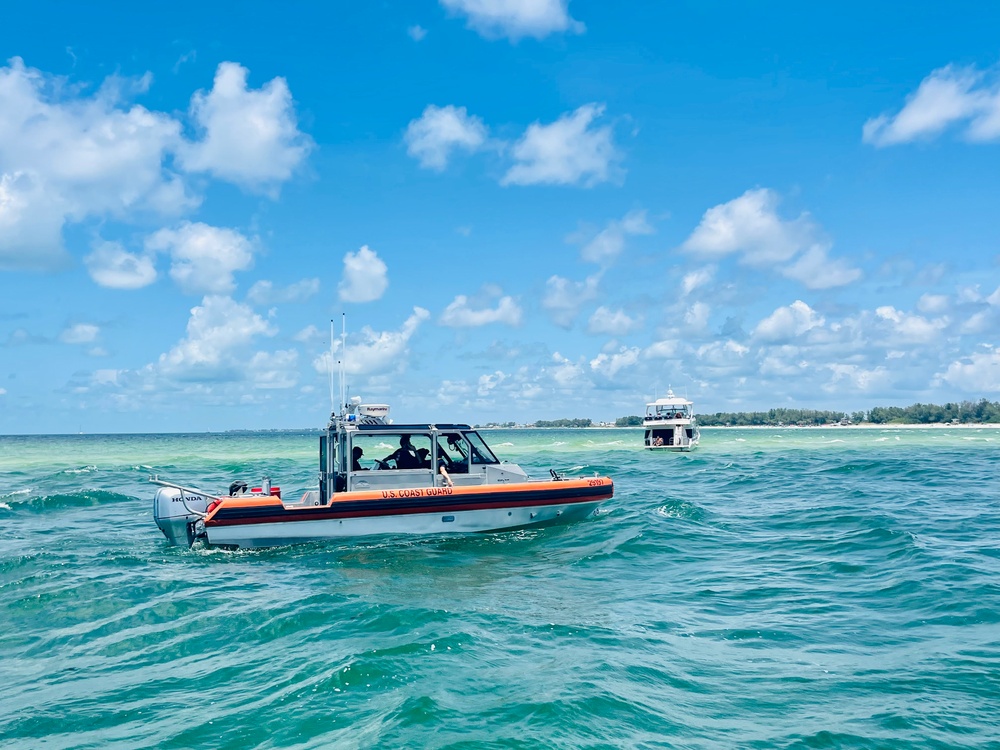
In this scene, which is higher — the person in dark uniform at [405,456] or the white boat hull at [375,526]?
the person in dark uniform at [405,456]

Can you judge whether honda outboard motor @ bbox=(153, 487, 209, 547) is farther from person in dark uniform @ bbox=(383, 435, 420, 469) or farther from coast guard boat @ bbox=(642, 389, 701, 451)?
coast guard boat @ bbox=(642, 389, 701, 451)

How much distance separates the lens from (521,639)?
9141 mm

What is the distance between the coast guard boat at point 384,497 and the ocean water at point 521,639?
1.54ft

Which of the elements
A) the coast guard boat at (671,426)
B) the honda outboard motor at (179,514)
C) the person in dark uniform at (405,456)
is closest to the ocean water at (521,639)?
the honda outboard motor at (179,514)

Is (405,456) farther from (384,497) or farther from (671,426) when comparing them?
(671,426)

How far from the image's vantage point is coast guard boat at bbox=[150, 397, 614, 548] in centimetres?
1562

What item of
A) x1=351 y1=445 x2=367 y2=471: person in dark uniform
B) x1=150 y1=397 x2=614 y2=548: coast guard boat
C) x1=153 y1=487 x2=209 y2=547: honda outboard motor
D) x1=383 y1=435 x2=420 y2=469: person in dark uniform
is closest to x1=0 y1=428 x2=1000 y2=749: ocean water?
x1=150 y1=397 x2=614 y2=548: coast guard boat

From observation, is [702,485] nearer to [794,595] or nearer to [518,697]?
[794,595]

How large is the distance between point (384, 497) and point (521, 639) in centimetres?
747

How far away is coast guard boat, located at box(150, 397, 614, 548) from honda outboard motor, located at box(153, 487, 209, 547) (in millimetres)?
22

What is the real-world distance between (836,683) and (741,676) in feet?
3.17

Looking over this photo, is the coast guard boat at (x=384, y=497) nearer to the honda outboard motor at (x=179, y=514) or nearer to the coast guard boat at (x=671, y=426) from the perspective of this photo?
the honda outboard motor at (x=179, y=514)

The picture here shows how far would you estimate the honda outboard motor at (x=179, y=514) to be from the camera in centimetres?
1578

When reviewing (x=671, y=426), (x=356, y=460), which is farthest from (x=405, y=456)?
(x=671, y=426)
